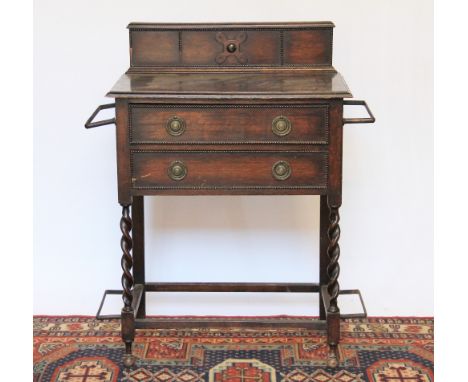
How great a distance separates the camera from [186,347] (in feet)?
12.9

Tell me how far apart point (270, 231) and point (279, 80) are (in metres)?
0.99

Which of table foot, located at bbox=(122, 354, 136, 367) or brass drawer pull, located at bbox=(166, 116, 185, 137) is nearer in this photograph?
brass drawer pull, located at bbox=(166, 116, 185, 137)

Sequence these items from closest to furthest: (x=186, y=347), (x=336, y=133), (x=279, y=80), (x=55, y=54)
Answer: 1. (x=336, y=133)
2. (x=279, y=80)
3. (x=186, y=347)
4. (x=55, y=54)

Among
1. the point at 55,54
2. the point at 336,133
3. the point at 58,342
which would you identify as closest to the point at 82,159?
the point at 55,54

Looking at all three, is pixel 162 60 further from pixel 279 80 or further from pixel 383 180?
pixel 383 180

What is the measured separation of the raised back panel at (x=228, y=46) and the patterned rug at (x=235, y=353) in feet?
4.25

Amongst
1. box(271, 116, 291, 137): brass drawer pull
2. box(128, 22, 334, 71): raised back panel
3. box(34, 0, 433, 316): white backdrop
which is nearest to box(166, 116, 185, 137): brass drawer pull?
box(271, 116, 291, 137): brass drawer pull

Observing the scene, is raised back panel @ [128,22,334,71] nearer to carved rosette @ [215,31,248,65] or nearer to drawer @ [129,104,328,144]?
carved rosette @ [215,31,248,65]

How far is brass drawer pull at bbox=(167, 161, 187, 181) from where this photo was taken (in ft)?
11.2

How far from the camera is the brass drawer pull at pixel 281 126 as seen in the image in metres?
3.37

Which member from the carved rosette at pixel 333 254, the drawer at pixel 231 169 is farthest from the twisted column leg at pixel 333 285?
the drawer at pixel 231 169

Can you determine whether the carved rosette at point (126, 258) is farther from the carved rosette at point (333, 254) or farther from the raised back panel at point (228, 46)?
the carved rosette at point (333, 254)

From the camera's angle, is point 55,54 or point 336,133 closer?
point 336,133

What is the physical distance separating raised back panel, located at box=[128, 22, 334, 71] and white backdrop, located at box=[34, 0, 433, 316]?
1.22 ft
